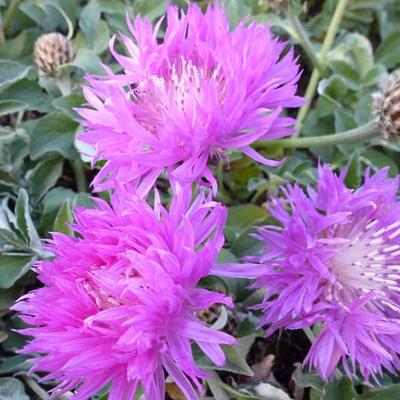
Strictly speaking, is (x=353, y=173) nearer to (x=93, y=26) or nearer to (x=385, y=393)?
(x=385, y=393)

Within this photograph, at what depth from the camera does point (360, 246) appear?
0.91 metres

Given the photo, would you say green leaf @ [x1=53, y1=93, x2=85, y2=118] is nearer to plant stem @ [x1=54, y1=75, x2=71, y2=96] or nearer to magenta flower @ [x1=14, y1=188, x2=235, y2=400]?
plant stem @ [x1=54, y1=75, x2=71, y2=96]

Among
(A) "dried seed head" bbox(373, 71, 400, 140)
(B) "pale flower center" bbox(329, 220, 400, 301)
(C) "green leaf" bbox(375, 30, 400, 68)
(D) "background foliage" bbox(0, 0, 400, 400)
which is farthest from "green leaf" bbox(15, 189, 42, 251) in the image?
(C) "green leaf" bbox(375, 30, 400, 68)

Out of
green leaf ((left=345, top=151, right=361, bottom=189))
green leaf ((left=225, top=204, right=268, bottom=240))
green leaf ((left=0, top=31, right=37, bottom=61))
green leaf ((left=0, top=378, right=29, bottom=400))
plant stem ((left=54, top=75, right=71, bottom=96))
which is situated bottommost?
green leaf ((left=0, top=378, right=29, bottom=400))

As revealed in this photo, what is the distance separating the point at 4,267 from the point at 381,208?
1.96ft

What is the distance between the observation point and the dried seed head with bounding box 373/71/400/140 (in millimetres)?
940

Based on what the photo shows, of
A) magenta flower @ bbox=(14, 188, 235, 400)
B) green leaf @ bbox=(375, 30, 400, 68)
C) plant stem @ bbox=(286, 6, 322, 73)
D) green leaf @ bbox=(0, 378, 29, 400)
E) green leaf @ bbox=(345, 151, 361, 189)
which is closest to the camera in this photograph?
magenta flower @ bbox=(14, 188, 235, 400)

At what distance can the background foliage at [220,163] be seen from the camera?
3.28 ft

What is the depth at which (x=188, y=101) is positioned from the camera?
82 cm

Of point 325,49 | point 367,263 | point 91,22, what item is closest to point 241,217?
point 367,263

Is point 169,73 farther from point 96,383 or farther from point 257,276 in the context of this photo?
point 96,383

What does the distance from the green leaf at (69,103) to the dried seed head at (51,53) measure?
78 millimetres

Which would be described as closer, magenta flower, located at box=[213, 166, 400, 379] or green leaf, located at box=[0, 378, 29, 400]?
magenta flower, located at box=[213, 166, 400, 379]

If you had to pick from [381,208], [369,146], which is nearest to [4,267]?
[381,208]
